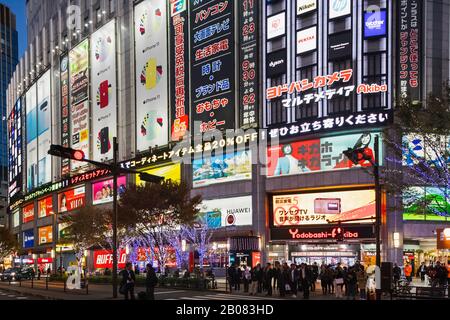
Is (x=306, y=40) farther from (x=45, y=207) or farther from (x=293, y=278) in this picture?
(x=45, y=207)

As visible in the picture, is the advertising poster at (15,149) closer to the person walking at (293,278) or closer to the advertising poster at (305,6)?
the advertising poster at (305,6)

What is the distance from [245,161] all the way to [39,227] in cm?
5368

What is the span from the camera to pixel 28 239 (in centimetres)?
10550

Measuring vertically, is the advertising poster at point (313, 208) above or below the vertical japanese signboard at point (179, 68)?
→ below

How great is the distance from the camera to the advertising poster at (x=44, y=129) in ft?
314

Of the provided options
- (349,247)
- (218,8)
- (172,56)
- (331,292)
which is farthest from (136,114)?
(331,292)

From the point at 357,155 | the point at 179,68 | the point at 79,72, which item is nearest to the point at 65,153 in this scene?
the point at 357,155

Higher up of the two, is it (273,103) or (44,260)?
(273,103)

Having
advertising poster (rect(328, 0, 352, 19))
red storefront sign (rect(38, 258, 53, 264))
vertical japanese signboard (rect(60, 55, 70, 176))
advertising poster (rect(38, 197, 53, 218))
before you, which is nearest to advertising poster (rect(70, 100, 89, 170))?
vertical japanese signboard (rect(60, 55, 70, 176))

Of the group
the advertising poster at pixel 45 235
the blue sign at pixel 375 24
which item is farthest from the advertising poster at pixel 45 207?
the blue sign at pixel 375 24

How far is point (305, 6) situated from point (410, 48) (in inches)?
393

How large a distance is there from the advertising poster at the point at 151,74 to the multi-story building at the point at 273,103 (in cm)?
17

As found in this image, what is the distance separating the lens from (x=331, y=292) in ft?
118
